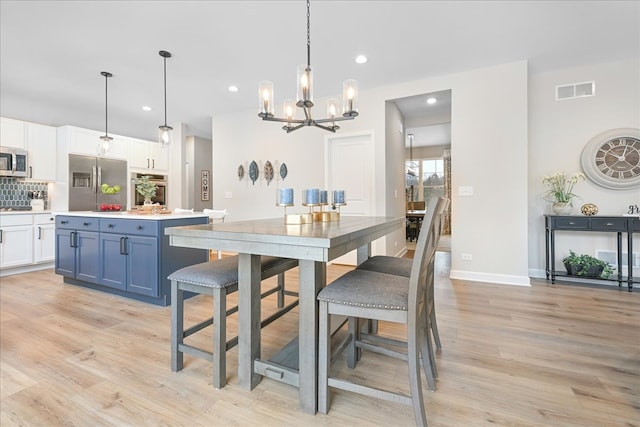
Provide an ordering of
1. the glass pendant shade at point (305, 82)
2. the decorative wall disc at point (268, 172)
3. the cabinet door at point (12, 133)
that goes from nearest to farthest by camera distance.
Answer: the glass pendant shade at point (305, 82), the cabinet door at point (12, 133), the decorative wall disc at point (268, 172)

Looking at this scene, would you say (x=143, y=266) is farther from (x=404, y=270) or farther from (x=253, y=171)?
(x=253, y=171)

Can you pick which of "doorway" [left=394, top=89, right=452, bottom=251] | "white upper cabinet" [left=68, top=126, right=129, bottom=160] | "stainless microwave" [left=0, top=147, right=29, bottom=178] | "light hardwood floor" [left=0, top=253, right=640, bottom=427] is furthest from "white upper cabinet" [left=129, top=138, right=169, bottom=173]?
"doorway" [left=394, top=89, right=452, bottom=251]

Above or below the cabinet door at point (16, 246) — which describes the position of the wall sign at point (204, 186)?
above

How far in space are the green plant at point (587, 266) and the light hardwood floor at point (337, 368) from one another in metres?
0.73

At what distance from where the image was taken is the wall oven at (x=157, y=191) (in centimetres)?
593

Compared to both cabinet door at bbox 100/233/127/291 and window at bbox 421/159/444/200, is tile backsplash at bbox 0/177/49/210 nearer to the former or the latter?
cabinet door at bbox 100/233/127/291

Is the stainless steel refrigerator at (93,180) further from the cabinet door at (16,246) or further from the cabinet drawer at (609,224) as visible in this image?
the cabinet drawer at (609,224)

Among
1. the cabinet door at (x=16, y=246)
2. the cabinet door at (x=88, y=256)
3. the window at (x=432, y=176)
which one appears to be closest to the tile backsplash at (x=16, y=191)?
the cabinet door at (x=16, y=246)

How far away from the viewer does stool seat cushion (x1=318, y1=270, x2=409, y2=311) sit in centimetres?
133

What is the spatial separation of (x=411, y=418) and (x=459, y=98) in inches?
152

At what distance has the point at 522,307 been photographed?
2.85 m

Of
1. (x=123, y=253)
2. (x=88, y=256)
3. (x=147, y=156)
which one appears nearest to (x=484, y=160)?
(x=123, y=253)

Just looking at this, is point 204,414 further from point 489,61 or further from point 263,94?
point 489,61

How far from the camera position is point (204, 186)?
25.3 ft
